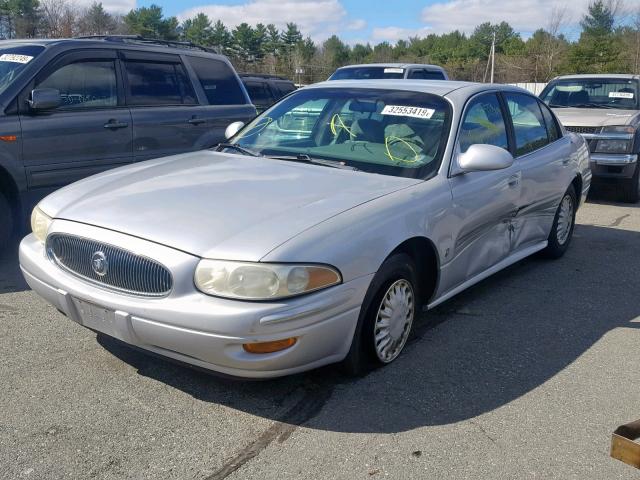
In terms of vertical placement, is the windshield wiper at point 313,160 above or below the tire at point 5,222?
above

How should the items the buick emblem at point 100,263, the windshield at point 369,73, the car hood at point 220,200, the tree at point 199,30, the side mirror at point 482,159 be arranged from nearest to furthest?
the car hood at point 220,200
the buick emblem at point 100,263
the side mirror at point 482,159
the windshield at point 369,73
the tree at point 199,30

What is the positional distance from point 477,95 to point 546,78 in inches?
1400

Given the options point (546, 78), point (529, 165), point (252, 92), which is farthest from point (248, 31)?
point (529, 165)

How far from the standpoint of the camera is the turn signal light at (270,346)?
3057mm

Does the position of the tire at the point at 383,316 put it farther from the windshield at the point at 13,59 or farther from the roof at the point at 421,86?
the windshield at the point at 13,59

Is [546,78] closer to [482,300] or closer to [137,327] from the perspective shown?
[482,300]

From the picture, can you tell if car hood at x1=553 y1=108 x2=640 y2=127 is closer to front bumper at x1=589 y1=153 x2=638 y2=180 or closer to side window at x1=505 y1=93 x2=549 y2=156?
front bumper at x1=589 y1=153 x2=638 y2=180

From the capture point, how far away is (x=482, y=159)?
419cm

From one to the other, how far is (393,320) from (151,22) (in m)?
50.4

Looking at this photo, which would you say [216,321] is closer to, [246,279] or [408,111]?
[246,279]

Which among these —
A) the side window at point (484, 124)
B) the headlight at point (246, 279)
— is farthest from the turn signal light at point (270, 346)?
the side window at point (484, 124)

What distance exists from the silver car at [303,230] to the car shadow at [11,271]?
1.37 metres

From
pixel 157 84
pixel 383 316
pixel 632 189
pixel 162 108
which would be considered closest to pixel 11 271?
pixel 162 108

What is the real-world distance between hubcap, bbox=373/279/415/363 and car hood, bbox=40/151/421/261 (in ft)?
1.81
